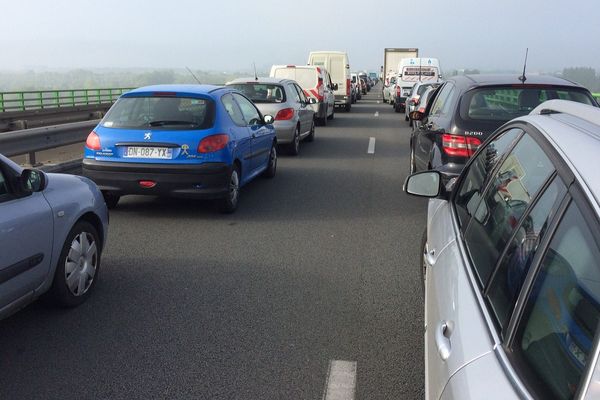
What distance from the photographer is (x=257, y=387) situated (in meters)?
3.36

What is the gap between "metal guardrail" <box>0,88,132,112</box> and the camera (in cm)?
2305

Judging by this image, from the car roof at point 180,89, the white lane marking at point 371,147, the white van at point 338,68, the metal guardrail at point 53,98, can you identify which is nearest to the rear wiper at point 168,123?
the car roof at point 180,89

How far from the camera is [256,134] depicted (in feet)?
28.6

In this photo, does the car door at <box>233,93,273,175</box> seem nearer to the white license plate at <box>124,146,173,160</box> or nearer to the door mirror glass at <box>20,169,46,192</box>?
the white license plate at <box>124,146,173,160</box>

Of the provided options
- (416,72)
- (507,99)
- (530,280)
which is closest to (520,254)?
(530,280)

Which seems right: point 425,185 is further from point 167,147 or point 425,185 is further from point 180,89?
point 180,89

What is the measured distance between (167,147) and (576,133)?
565 centimetres

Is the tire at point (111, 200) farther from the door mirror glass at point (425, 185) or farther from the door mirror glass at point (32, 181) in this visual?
the door mirror glass at point (425, 185)

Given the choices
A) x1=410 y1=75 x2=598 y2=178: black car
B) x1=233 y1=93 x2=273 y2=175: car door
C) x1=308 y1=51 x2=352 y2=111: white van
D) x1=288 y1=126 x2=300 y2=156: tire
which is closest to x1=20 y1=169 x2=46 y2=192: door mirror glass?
x1=410 y1=75 x2=598 y2=178: black car

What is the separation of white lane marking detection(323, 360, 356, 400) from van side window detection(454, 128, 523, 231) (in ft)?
3.62

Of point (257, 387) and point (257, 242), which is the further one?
Answer: point (257, 242)

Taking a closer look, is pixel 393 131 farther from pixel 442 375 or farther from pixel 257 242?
pixel 442 375

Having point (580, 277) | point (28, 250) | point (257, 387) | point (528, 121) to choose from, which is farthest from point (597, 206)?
point (28, 250)

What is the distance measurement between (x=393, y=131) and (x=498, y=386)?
17.7 meters
